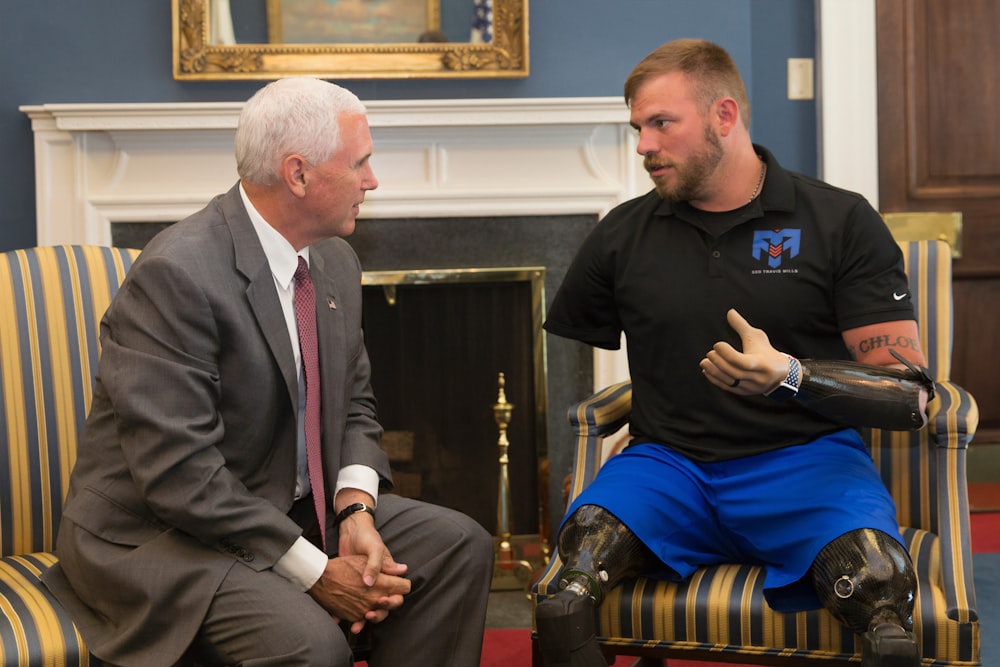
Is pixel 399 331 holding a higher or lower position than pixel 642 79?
lower

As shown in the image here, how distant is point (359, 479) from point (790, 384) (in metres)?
0.72

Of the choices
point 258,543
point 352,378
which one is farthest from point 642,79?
point 258,543

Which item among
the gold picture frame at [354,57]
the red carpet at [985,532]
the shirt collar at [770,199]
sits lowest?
the red carpet at [985,532]

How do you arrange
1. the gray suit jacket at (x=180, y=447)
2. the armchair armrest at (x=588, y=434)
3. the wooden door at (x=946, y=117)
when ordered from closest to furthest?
1. the gray suit jacket at (x=180, y=447)
2. the armchair armrest at (x=588, y=434)
3. the wooden door at (x=946, y=117)

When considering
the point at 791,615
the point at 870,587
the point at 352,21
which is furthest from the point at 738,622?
the point at 352,21

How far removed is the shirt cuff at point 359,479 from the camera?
6.05 feet

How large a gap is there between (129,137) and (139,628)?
1856mm

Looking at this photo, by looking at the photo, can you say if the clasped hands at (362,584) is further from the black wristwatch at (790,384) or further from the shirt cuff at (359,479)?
the black wristwatch at (790,384)

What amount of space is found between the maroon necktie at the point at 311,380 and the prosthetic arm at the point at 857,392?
2.38 feet

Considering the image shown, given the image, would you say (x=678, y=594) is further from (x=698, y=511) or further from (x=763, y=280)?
(x=763, y=280)

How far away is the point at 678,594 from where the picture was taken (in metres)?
1.71

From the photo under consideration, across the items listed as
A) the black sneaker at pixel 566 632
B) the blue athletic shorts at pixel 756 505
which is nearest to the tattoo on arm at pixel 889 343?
the blue athletic shorts at pixel 756 505

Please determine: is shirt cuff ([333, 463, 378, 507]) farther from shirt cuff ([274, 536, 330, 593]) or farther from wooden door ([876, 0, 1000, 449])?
wooden door ([876, 0, 1000, 449])

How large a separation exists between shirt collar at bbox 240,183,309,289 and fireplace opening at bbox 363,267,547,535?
1.42 m
